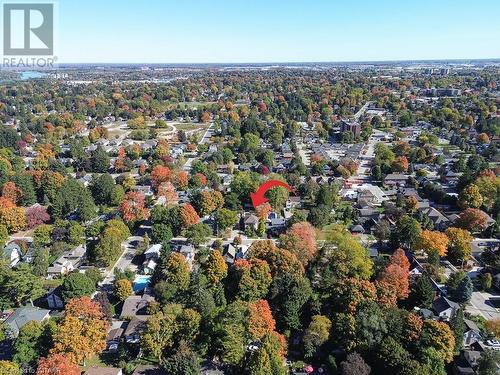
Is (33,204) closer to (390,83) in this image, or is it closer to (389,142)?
(389,142)

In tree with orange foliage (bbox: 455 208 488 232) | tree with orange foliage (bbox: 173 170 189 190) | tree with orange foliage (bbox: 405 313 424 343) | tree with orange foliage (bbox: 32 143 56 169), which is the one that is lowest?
tree with orange foliage (bbox: 405 313 424 343)

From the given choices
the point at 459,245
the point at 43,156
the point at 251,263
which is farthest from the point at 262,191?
the point at 43,156

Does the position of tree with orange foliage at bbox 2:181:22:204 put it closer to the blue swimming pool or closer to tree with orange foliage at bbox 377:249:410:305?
the blue swimming pool

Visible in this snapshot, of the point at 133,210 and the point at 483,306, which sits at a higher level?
the point at 133,210

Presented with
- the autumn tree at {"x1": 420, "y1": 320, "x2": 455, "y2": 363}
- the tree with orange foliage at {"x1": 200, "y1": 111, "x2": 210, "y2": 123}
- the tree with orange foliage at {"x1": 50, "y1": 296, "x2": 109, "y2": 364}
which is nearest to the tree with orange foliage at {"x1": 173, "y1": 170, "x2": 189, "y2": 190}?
the tree with orange foliage at {"x1": 50, "y1": 296, "x2": 109, "y2": 364}

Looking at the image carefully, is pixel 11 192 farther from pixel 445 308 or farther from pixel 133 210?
pixel 445 308

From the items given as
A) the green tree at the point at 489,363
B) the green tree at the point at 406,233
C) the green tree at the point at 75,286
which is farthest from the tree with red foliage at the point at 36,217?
the green tree at the point at 489,363
